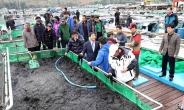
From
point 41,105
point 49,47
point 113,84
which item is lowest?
point 41,105

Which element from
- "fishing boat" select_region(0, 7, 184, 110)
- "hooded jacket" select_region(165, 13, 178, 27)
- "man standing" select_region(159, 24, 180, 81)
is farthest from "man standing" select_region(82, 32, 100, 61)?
"hooded jacket" select_region(165, 13, 178, 27)

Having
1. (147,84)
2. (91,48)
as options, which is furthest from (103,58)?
(147,84)

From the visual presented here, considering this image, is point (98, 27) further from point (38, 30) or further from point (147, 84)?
point (147, 84)

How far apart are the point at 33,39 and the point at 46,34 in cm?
53

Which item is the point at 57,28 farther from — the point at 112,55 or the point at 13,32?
the point at 13,32

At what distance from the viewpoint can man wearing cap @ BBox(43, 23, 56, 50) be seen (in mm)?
6099

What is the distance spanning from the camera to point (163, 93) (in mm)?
4273

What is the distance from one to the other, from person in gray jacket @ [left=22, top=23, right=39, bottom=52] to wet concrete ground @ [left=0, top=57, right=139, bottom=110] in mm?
913

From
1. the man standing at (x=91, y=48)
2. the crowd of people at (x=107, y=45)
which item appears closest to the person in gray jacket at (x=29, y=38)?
the crowd of people at (x=107, y=45)

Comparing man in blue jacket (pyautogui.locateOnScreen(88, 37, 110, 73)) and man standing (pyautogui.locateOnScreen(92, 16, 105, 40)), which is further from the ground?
man standing (pyautogui.locateOnScreen(92, 16, 105, 40))

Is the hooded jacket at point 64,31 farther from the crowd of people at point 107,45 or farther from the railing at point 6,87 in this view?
the railing at point 6,87

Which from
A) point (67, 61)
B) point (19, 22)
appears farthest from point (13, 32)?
point (67, 61)

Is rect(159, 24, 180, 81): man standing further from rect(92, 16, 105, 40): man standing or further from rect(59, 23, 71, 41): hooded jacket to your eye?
rect(59, 23, 71, 41): hooded jacket

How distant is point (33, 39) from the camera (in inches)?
247
